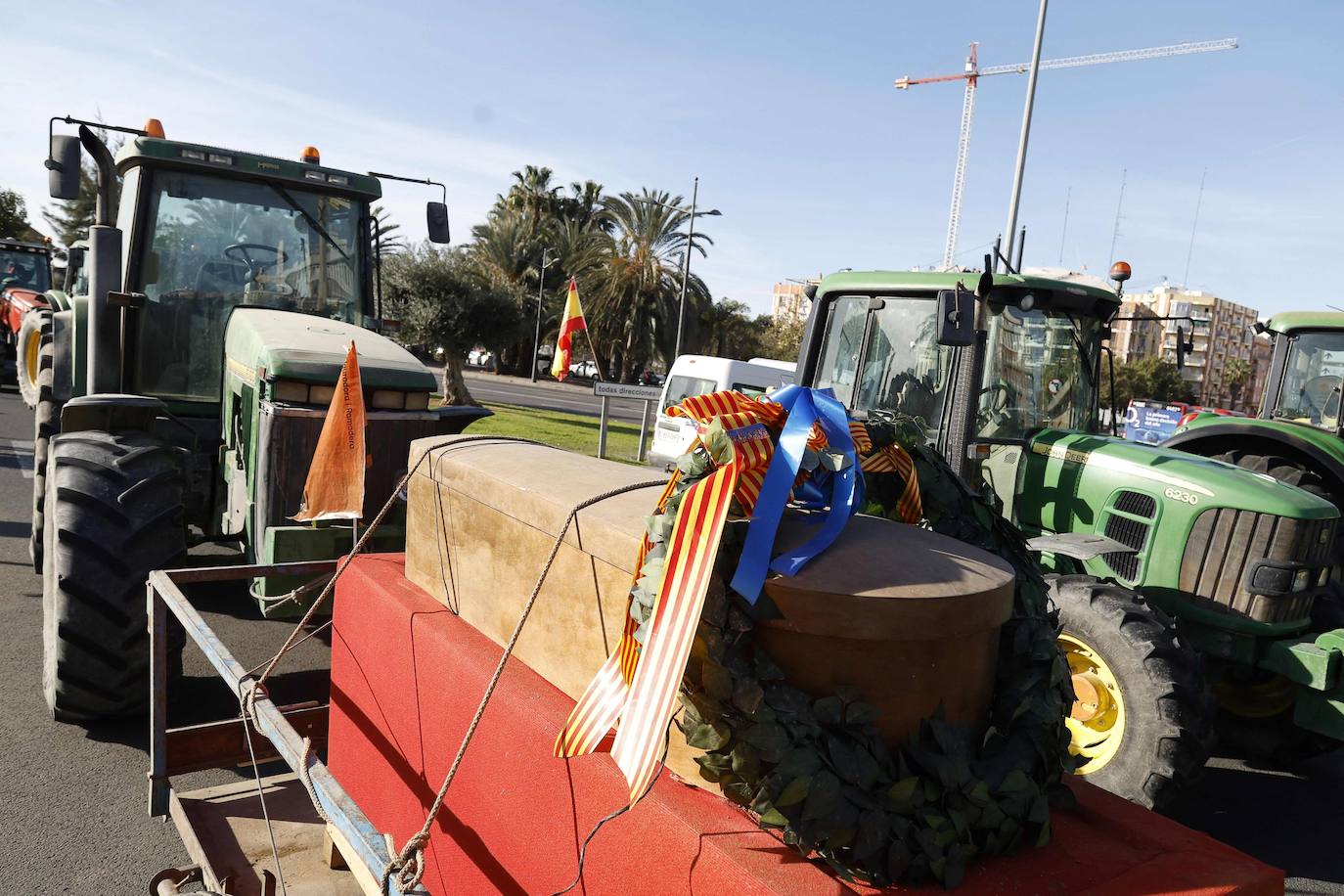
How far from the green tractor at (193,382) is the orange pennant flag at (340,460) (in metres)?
0.26

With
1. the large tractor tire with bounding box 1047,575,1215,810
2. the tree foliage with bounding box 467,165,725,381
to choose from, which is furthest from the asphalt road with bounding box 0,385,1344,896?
the tree foliage with bounding box 467,165,725,381

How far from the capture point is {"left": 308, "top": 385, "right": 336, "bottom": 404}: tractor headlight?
4441 millimetres

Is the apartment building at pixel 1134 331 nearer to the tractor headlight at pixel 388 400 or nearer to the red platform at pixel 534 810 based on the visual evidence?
the tractor headlight at pixel 388 400

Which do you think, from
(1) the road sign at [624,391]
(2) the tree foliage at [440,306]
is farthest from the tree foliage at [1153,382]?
(1) the road sign at [624,391]

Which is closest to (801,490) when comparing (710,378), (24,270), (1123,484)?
(1123,484)

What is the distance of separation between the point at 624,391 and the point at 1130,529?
8.11 metres

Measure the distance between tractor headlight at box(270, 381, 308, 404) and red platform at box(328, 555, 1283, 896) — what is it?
181 centimetres

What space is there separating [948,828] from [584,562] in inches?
34.4

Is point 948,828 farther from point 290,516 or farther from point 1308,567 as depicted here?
point 1308,567

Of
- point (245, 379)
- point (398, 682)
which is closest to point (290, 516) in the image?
point (245, 379)

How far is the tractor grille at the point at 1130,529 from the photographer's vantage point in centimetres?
492

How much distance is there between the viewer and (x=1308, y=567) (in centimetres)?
473

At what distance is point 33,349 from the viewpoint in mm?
9023

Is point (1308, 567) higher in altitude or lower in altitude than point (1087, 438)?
lower
